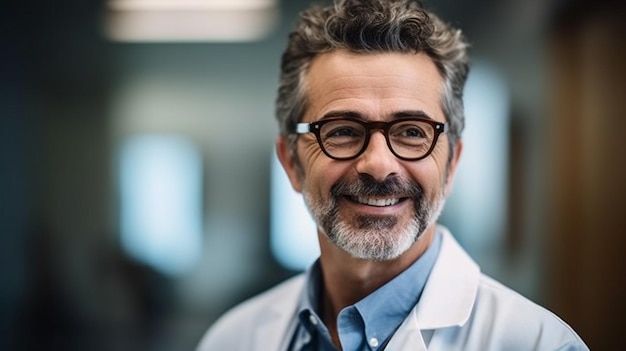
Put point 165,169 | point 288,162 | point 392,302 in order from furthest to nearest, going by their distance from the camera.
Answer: point 165,169 < point 288,162 < point 392,302

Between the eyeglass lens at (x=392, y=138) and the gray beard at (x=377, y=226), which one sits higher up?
the eyeglass lens at (x=392, y=138)

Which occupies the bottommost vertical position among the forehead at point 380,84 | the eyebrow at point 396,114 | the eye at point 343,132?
the eye at point 343,132

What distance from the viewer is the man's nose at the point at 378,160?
2.96 feet

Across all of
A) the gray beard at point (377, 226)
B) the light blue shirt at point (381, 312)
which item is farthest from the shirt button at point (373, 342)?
the gray beard at point (377, 226)

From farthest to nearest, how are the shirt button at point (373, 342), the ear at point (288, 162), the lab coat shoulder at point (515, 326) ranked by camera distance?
the ear at point (288, 162)
the shirt button at point (373, 342)
the lab coat shoulder at point (515, 326)

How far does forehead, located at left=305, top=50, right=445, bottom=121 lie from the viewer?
938 mm

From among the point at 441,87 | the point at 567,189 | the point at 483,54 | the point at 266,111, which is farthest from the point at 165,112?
the point at 441,87

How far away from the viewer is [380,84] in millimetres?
940

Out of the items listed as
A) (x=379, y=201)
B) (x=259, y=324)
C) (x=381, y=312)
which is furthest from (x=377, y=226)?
(x=259, y=324)

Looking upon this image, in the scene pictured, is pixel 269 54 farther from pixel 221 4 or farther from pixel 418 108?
pixel 418 108

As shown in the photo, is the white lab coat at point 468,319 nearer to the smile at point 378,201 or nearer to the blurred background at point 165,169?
the smile at point 378,201

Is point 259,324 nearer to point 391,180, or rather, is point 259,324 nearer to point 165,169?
point 391,180

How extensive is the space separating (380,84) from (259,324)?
472 millimetres

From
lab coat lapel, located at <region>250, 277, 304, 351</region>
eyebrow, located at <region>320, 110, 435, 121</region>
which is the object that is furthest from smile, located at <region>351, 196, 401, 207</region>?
lab coat lapel, located at <region>250, 277, 304, 351</region>
